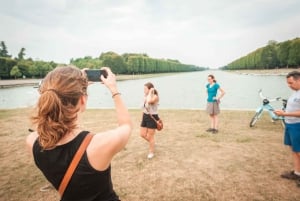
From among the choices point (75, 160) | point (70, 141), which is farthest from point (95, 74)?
point (75, 160)

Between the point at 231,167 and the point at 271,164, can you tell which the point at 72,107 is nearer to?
the point at 231,167

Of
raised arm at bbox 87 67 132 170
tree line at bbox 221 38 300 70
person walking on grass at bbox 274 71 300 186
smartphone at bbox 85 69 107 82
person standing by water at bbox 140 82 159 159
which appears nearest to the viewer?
raised arm at bbox 87 67 132 170

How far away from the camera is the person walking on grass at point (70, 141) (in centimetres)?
139

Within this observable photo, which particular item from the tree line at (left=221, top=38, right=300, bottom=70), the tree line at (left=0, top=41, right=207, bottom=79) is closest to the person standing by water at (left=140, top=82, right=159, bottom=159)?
the tree line at (left=221, top=38, right=300, bottom=70)

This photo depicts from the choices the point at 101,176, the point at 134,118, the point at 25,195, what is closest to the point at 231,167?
the point at 25,195

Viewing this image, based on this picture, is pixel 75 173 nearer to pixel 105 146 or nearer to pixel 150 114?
pixel 105 146

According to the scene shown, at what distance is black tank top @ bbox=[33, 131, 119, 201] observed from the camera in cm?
141

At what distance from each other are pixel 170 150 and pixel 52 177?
5639 mm

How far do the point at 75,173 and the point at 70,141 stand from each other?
0.19 metres

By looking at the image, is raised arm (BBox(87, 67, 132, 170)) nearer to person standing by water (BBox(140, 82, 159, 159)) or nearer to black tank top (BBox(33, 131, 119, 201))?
black tank top (BBox(33, 131, 119, 201))

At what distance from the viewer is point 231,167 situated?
5.60 meters

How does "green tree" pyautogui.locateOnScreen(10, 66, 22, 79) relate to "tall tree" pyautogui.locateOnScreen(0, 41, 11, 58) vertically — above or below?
below

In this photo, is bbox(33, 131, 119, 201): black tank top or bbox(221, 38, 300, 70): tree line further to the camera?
bbox(221, 38, 300, 70): tree line

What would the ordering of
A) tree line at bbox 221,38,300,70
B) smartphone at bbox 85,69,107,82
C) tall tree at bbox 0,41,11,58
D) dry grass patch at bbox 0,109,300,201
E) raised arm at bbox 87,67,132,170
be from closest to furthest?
raised arm at bbox 87,67,132,170, smartphone at bbox 85,69,107,82, dry grass patch at bbox 0,109,300,201, tree line at bbox 221,38,300,70, tall tree at bbox 0,41,11,58
